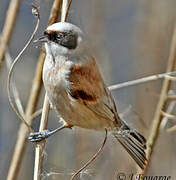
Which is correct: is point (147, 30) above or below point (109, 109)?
above

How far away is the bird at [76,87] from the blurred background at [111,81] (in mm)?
278

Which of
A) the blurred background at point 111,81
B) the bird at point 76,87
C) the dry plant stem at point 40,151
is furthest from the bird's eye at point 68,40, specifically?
the blurred background at point 111,81

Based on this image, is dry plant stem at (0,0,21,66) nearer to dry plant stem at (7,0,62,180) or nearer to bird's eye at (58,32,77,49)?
dry plant stem at (7,0,62,180)

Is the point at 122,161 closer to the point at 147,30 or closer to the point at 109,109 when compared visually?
the point at 109,109

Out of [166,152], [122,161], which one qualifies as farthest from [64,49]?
[166,152]

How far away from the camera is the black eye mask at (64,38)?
1.58m

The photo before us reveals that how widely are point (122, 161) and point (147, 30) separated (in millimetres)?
1027

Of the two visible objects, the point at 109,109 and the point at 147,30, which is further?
the point at 147,30

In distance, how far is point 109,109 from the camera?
187 centimetres

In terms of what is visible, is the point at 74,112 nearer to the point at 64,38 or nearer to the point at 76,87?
the point at 76,87

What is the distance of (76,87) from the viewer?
5.77ft

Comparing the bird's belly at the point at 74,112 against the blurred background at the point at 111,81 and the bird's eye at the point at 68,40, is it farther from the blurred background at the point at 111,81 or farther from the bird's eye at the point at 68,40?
the blurred background at the point at 111,81

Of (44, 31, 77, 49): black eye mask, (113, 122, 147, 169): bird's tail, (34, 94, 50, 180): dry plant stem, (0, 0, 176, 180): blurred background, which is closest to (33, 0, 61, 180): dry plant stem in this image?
(34, 94, 50, 180): dry plant stem

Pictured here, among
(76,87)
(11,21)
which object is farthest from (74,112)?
(11,21)
